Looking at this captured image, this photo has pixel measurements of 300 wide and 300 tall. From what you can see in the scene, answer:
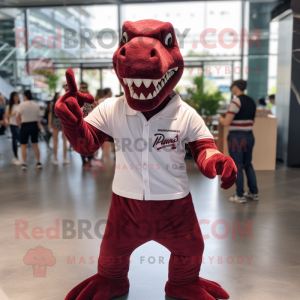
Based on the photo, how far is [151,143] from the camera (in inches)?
80.6

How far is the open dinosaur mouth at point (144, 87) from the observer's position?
186 centimetres

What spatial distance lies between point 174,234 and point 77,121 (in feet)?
2.78

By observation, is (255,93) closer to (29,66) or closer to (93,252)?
(29,66)

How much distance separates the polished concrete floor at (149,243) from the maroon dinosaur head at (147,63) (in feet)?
4.37

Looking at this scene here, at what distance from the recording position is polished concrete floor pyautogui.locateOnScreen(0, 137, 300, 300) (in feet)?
8.46

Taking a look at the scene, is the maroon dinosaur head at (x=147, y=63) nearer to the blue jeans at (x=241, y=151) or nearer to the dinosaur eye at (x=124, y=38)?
the dinosaur eye at (x=124, y=38)

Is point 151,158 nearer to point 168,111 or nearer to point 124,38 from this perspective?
point 168,111

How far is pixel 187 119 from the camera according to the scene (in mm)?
2088

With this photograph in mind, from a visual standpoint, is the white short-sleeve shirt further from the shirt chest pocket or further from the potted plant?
the potted plant

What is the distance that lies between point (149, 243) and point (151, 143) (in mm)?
1529

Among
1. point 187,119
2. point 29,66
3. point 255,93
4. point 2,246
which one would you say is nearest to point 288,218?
point 187,119

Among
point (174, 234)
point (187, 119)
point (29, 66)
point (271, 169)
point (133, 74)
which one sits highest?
point (29, 66)

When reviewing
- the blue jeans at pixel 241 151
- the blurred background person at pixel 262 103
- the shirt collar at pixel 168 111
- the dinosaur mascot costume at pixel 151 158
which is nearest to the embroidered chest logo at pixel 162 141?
the dinosaur mascot costume at pixel 151 158

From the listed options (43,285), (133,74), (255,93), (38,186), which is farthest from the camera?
(255,93)
